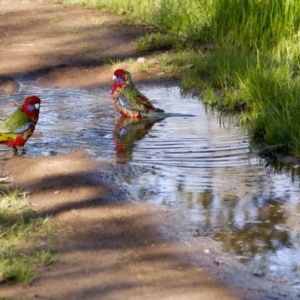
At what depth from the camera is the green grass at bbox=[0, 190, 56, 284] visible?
4938 millimetres

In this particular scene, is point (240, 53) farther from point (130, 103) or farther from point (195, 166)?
point (195, 166)

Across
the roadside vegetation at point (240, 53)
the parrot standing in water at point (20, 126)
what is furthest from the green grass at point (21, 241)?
the roadside vegetation at point (240, 53)

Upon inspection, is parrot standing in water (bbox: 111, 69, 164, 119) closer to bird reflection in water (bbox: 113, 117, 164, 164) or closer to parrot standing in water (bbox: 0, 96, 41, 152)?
bird reflection in water (bbox: 113, 117, 164, 164)

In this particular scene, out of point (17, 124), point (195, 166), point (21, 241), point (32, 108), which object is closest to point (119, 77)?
point (32, 108)

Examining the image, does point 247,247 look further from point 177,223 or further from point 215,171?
point 215,171

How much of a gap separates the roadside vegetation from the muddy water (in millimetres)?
305

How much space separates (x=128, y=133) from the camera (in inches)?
340

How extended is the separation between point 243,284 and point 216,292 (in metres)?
0.20

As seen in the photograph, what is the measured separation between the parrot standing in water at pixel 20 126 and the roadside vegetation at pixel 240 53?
207cm

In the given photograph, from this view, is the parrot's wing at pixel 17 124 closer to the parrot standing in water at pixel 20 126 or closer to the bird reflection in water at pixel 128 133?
the parrot standing in water at pixel 20 126

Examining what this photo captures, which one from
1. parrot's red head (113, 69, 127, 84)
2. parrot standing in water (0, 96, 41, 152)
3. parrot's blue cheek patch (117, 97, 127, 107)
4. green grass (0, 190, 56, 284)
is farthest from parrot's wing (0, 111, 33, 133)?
parrot's red head (113, 69, 127, 84)

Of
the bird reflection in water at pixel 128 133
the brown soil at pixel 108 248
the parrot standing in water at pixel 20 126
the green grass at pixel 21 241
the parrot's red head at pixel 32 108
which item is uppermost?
the parrot's red head at pixel 32 108

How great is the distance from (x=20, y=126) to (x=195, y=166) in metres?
1.59

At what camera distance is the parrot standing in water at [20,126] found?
24.8ft
